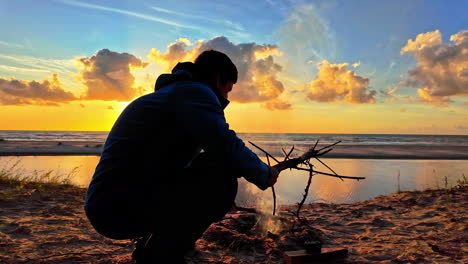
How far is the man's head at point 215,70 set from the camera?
6.61 ft

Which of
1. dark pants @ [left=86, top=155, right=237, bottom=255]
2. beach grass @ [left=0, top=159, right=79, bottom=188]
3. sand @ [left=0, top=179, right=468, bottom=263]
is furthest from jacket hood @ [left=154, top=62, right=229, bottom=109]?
beach grass @ [left=0, top=159, right=79, bottom=188]

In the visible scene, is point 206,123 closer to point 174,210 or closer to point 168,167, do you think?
point 168,167

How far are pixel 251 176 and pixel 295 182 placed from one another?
6597 mm

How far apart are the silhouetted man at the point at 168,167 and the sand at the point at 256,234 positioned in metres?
1.24

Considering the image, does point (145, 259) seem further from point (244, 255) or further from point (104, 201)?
point (244, 255)

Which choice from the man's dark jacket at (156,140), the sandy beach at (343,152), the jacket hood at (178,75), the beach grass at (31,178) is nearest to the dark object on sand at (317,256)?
the man's dark jacket at (156,140)

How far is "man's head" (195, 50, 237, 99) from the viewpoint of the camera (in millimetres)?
2016

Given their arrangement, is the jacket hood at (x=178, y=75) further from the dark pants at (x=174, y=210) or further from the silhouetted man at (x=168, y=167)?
the dark pants at (x=174, y=210)

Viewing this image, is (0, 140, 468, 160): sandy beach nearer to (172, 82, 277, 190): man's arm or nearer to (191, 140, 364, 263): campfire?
(191, 140, 364, 263): campfire

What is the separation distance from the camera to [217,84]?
6.77ft

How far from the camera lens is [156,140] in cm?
170

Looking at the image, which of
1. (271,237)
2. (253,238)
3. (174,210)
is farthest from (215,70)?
(271,237)

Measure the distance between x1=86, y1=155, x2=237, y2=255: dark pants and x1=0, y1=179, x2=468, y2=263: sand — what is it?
3.76ft

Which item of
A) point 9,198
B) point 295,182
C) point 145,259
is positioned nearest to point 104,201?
point 145,259
